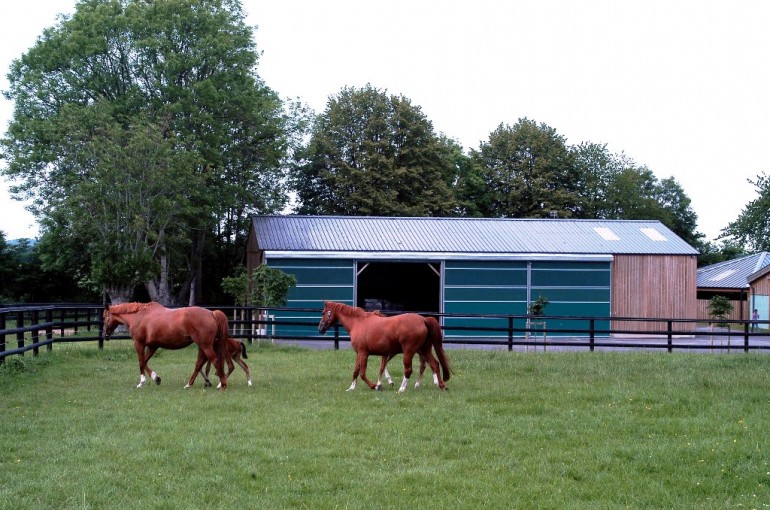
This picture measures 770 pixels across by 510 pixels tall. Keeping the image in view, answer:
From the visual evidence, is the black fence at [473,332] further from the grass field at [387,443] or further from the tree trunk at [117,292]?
the grass field at [387,443]

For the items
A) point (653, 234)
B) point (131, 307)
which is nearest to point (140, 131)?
point (131, 307)

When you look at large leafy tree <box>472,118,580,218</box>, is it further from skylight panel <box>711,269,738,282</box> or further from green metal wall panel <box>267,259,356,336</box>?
green metal wall panel <box>267,259,356,336</box>

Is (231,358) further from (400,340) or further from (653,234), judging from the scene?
(653,234)

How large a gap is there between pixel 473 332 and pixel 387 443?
79.0 ft

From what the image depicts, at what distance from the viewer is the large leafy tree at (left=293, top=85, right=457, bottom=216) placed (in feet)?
156

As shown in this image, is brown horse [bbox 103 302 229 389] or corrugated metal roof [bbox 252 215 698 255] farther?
corrugated metal roof [bbox 252 215 698 255]

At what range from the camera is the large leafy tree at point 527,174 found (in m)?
53.2

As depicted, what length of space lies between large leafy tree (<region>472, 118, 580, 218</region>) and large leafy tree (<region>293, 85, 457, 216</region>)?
15.1 feet

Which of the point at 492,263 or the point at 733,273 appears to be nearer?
the point at 492,263

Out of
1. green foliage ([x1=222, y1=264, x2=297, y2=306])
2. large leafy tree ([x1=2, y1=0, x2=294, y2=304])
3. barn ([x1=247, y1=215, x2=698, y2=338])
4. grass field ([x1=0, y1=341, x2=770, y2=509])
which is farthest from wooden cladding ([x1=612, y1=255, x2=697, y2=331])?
grass field ([x1=0, y1=341, x2=770, y2=509])

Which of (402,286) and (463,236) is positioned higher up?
(463,236)

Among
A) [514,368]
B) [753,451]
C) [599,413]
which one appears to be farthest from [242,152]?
[753,451]

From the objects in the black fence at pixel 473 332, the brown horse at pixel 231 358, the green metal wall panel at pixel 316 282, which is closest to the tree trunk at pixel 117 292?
the black fence at pixel 473 332

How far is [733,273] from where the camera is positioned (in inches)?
1997
